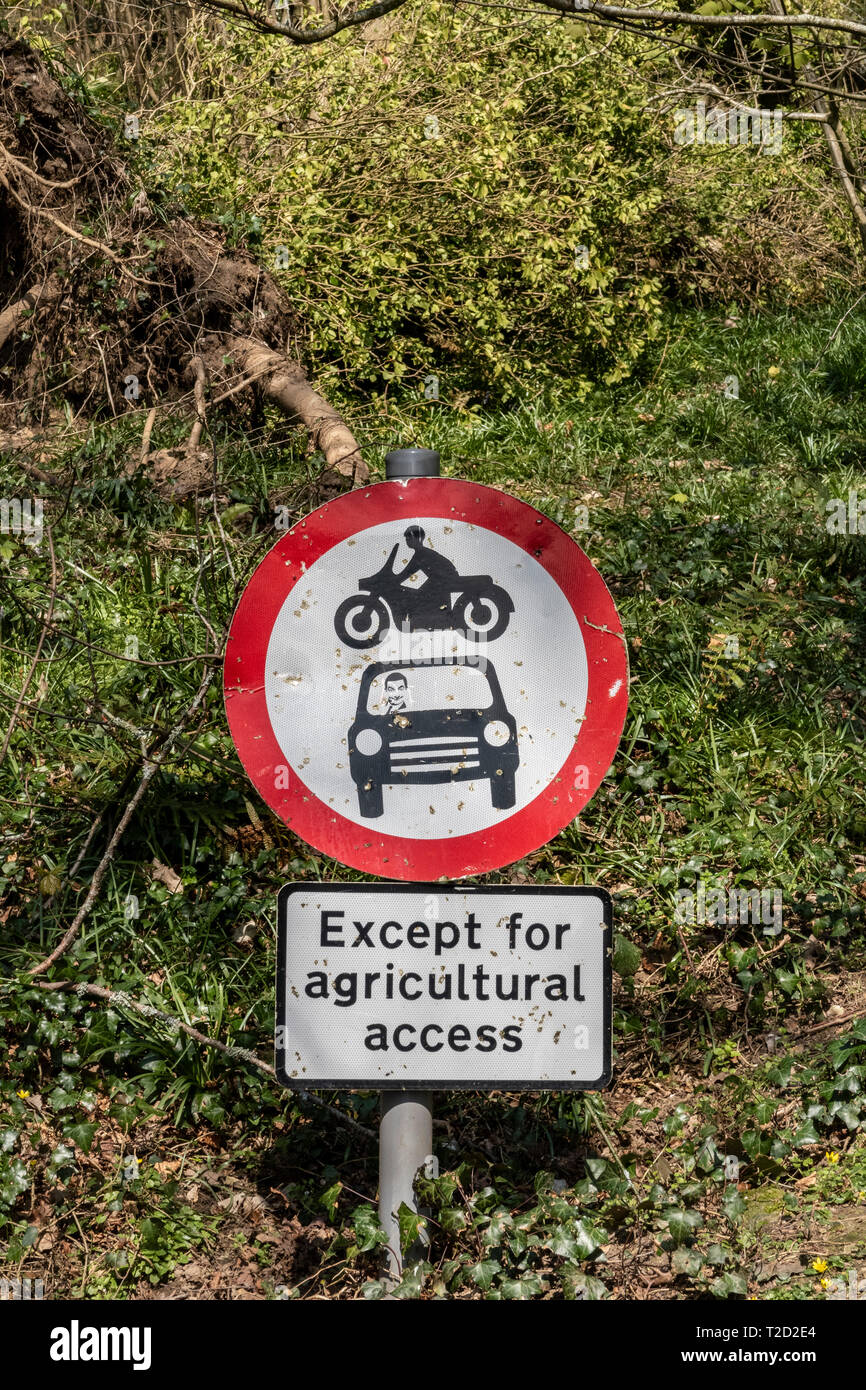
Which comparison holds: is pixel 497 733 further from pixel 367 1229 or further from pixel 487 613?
pixel 367 1229

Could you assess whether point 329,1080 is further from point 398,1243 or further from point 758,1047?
point 758,1047

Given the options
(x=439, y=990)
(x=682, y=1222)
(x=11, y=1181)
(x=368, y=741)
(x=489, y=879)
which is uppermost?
(x=489, y=879)

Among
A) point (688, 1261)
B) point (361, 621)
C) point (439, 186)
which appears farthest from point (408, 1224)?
point (439, 186)

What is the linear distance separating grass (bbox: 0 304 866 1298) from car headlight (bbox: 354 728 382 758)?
2.55 feet

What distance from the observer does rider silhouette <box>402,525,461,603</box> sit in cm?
187

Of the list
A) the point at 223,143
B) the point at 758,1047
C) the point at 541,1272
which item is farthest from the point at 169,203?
the point at 541,1272

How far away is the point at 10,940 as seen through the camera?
131 inches

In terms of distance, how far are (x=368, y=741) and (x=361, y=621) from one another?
19 cm

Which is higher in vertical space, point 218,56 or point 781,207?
point 781,207

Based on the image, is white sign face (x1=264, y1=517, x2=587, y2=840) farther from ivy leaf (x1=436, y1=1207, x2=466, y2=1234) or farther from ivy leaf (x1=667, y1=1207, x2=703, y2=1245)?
ivy leaf (x1=667, y1=1207, x2=703, y2=1245)

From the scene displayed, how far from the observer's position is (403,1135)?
191cm

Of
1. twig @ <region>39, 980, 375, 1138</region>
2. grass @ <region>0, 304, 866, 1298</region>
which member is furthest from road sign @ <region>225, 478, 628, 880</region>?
twig @ <region>39, 980, 375, 1138</region>

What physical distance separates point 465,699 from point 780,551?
130 inches

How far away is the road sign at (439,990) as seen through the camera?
1.88m
